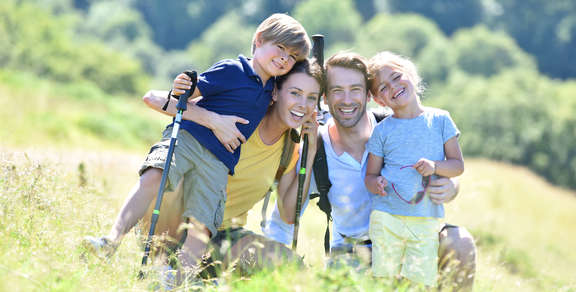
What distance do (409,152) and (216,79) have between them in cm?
151

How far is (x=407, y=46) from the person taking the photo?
77.2 meters

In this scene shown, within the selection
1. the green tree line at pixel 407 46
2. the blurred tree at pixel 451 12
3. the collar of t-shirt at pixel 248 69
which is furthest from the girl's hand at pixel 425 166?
the blurred tree at pixel 451 12

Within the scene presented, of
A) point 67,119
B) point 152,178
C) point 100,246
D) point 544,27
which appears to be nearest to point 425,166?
point 152,178

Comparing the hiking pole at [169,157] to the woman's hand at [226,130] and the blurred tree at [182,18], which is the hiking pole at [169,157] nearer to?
the woman's hand at [226,130]

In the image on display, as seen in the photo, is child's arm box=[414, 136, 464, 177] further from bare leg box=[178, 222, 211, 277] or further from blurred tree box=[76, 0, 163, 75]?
blurred tree box=[76, 0, 163, 75]

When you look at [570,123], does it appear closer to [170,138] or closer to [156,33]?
[170,138]

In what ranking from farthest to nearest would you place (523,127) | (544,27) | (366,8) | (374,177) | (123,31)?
(366,8) → (123,31) → (544,27) → (523,127) → (374,177)

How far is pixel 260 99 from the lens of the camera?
440 cm

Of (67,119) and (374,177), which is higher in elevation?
(67,119)

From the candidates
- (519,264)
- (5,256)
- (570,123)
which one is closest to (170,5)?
(570,123)

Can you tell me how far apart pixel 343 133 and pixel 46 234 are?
246 centimetres

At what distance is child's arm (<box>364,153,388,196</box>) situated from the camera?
13.9 ft

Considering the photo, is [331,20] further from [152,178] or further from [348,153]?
[152,178]

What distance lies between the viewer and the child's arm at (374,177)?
4.23 metres
